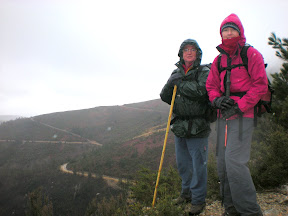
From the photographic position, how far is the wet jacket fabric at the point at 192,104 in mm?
2592

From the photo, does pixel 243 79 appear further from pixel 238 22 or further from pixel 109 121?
pixel 109 121

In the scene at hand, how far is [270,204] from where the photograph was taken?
108 inches

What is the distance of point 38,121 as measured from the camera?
191ft

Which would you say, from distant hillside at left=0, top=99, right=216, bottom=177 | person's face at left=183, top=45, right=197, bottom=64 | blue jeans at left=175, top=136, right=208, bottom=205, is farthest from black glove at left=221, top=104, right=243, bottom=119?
distant hillside at left=0, top=99, right=216, bottom=177

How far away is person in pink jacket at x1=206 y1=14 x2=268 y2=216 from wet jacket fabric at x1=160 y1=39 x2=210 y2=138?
27 centimetres

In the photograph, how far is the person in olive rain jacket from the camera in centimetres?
262

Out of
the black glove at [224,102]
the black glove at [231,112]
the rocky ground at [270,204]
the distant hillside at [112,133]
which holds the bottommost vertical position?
the distant hillside at [112,133]

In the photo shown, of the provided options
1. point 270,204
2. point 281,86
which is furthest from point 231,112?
point 281,86

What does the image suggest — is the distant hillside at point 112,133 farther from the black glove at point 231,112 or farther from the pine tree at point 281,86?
the black glove at point 231,112

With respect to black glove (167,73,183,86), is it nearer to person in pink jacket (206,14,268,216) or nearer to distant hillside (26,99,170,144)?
person in pink jacket (206,14,268,216)

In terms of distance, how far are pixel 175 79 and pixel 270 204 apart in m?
2.24

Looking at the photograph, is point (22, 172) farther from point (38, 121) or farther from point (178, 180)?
point (38, 121)

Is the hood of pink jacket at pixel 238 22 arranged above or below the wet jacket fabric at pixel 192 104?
above

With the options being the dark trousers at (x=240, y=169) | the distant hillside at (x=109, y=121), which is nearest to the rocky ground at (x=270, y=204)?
the dark trousers at (x=240, y=169)
